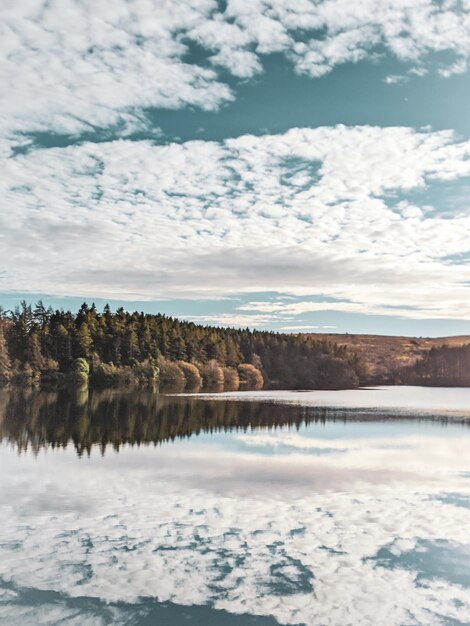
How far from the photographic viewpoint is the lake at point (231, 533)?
1238 cm

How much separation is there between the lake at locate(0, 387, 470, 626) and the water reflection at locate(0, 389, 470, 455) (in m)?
0.96

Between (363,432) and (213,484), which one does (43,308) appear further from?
(213,484)

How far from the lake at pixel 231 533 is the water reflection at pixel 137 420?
3.17 feet

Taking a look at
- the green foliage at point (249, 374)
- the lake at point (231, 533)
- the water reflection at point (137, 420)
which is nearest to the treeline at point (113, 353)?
the green foliage at point (249, 374)

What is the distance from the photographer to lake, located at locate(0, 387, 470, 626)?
1238 centimetres

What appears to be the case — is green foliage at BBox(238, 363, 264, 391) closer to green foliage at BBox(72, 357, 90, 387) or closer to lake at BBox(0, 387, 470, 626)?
green foliage at BBox(72, 357, 90, 387)

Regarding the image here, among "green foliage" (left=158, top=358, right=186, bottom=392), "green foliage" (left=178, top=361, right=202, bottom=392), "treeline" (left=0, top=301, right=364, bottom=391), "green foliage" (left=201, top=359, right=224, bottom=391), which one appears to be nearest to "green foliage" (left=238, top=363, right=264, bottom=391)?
"treeline" (left=0, top=301, right=364, bottom=391)

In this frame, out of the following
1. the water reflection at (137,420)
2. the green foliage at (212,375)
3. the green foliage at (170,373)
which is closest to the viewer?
the water reflection at (137,420)

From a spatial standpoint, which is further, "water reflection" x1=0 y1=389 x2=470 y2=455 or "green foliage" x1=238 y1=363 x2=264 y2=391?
"green foliage" x1=238 y1=363 x2=264 y2=391

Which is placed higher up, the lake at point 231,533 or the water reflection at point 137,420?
the lake at point 231,533

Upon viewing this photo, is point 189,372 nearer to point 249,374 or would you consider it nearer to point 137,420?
point 249,374

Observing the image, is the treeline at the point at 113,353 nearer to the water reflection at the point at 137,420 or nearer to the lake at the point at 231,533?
the water reflection at the point at 137,420

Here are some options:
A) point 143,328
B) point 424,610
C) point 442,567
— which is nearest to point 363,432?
point 442,567

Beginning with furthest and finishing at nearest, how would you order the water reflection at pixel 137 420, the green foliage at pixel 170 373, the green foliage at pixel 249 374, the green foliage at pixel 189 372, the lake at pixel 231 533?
1. the green foliage at pixel 249 374
2. the green foliage at pixel 189 372
3. the green foliage at pixel 170 373
4. the water reflection at pixel 137 420
5. the lake at pixel 231 533
